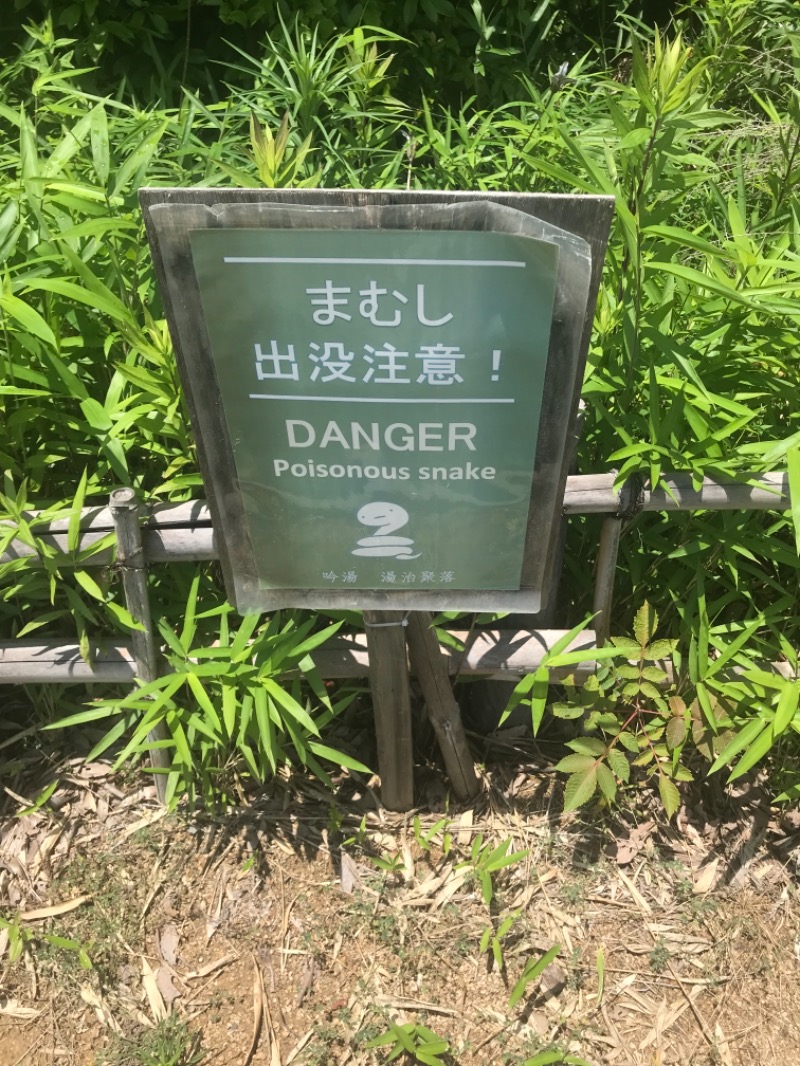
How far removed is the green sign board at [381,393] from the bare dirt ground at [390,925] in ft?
2.97

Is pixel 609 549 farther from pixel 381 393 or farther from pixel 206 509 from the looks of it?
pixel 206 509

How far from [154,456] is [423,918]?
1.32m

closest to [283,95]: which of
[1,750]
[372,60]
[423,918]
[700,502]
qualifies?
[372,60]

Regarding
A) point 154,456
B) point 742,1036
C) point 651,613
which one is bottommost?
point 742,1036

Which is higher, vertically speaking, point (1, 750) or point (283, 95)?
point (283, 95)

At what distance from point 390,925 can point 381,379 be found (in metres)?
1.40

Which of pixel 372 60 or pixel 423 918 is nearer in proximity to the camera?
pixel 423 918

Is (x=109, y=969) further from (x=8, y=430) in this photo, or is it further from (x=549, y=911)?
(x=8, y=430)

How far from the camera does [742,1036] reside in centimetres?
187

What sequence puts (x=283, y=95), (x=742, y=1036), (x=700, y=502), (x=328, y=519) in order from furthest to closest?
(x=283, y=95), (x=742, y=1036), (x=700, y=502), (x=328, y=519)

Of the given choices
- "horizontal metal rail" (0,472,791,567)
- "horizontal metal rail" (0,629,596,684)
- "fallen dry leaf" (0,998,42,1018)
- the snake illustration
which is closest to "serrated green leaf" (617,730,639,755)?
"horizontal metal rail" (0,629,596,684)

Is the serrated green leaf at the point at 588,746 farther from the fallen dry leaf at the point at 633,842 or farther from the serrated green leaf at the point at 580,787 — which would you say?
the fallen dry leaf at the point at 633,842

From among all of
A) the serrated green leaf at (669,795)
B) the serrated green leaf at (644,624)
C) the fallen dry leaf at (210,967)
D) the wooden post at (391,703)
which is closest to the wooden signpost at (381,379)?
the wooden post at (391,703)

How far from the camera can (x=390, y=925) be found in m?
2.03
